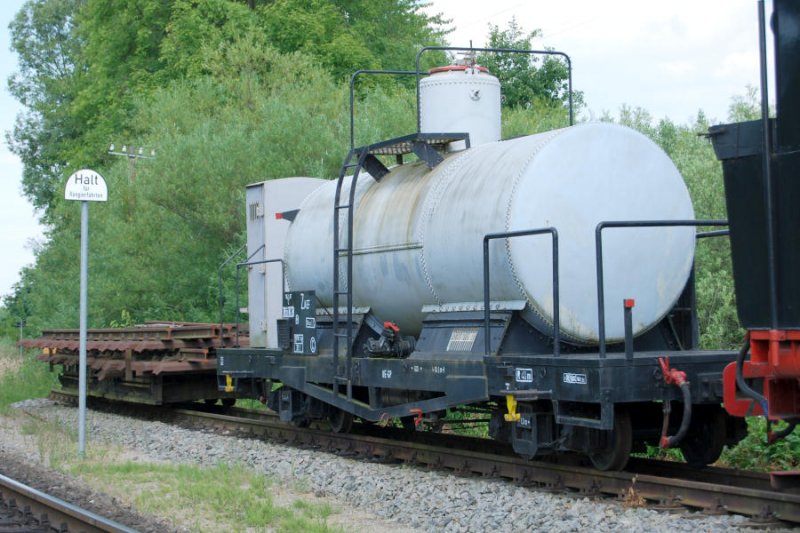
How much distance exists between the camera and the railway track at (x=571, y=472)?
7543 millimetres

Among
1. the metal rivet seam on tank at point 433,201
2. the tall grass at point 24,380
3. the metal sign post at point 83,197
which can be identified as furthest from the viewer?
the tall grass at point 24,380

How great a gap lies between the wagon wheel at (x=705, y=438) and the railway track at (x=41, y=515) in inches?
209

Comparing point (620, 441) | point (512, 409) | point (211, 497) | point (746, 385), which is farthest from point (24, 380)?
point (746, 385)

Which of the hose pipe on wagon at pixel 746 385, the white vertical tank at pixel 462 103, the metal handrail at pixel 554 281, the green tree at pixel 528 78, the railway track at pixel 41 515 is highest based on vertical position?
the green tree at pixel 528 78

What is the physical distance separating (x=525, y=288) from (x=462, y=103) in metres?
3.40

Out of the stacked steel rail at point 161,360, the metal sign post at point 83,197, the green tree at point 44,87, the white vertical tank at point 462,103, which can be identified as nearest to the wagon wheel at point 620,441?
the white vertical tank at point 462,103

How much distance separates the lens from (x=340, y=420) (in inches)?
522

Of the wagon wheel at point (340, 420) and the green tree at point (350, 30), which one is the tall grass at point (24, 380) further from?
the green tree at point (350, 30)

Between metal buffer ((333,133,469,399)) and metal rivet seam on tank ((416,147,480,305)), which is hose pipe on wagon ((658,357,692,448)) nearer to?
metal rivet seam on tank ((416,147,480,305))

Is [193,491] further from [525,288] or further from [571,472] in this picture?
[525,288]

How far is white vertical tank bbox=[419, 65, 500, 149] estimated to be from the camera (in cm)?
1175

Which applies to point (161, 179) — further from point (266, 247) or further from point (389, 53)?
point (389, 53)

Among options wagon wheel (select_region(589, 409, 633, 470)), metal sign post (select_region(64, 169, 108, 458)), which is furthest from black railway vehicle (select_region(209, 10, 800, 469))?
metal sign post (select_region(64, 169, 108, 458))

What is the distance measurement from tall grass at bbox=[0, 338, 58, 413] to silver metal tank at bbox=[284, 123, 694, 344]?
38.6 ft
